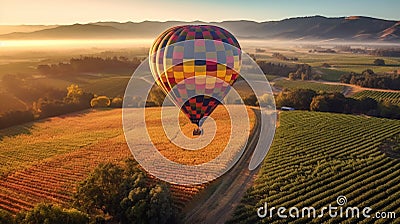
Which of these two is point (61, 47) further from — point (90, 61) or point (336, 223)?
point (336, 223)

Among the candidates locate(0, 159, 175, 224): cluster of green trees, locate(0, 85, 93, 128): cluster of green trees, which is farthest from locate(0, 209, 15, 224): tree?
locate(0, 85, 93, 128): cluster of green trees

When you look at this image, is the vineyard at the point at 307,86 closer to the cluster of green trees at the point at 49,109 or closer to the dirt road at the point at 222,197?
the cluster of green trees at the point at 49,109

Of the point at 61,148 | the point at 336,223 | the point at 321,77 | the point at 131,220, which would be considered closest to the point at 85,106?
the point at 61,148

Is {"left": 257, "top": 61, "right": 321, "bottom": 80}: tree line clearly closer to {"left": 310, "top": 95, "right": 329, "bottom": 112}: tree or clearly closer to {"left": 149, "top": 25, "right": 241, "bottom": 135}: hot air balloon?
{"left": 310, "top": 95, "right": 329, "bottom": 112}: tree

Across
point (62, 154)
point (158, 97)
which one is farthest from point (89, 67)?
point (62, 154)

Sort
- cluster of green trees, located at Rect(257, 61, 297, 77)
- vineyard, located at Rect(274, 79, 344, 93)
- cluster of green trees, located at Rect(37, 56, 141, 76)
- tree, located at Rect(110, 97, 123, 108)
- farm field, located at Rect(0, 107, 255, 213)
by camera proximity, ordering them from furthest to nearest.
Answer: cluster of green trees, located at Rect(257, 61, 297, 77) → cluster of green trees, located at Rect(37, 56, 141, 76) → vineyard, located at Rect(274, 79, 344, 93) → tree, located at Rect(110, 97, 123, 108) → farm field, located at Rect(0, 107, 255, 213)

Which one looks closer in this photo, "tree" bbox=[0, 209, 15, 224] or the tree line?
"tree" bbox=[0, 209, 15, 224]

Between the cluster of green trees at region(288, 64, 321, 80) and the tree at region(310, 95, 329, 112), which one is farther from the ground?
the cluster of green trees at region(288, 64, 321, 80)
